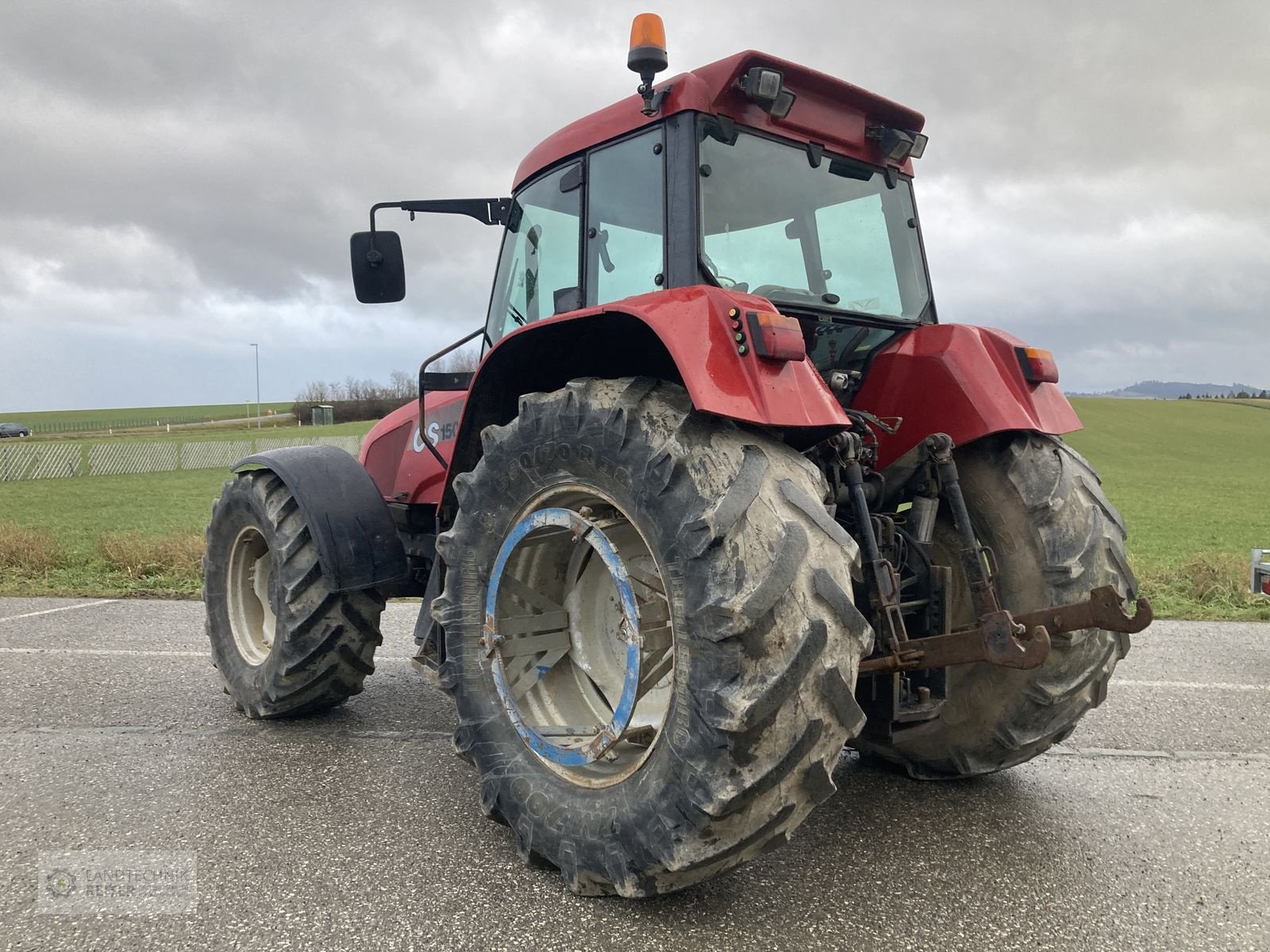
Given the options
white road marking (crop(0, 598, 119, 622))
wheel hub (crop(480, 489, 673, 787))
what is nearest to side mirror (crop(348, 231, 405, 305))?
wheel hub (crop(480, 489, 673, 787))

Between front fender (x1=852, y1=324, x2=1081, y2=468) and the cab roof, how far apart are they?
0.76 m

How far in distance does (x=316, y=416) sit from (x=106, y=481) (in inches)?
1201

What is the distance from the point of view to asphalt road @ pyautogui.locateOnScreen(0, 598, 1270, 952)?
2.28 meters

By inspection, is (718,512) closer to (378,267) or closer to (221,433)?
(378,267)

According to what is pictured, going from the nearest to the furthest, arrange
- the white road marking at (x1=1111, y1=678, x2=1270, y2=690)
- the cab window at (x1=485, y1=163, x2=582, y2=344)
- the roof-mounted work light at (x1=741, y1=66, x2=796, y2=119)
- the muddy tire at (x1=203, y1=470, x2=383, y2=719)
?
the roof-mounted work light at (x1=741, y1=66, x2=796, y2=119) → the cab window at (x1=485, y1=163, x2=582, y2=344) → the muddy tire at (x1=203, y1=470, x2=383, y2=719) → the white road marking at (x1=1111, y1=678, x2=1270, y2=690)

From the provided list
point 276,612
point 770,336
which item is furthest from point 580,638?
point 276,612

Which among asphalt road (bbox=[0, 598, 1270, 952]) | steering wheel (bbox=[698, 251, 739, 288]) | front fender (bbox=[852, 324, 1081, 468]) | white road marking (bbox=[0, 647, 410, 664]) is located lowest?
white road marking (bbox=[0, 647, 410, 664])

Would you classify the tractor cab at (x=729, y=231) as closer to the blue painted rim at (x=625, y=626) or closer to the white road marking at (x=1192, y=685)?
the blue painted rim at (x=625, y=626)

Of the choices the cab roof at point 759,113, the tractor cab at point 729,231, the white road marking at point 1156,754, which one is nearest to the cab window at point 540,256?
the tractor cab at point 729,231

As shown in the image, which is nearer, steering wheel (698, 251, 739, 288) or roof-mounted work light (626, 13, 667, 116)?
roof-mounted work light (626, 13, 667, 116)

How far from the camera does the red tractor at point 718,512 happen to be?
2150 millimetres

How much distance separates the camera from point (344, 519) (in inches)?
152

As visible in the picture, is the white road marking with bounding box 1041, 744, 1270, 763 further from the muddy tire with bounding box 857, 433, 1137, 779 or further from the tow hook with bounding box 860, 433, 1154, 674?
the tow hook with bounding box 860, 433, 1154, 674

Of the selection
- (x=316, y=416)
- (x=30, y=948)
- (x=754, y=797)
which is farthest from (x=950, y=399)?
(x=316, y=416)
